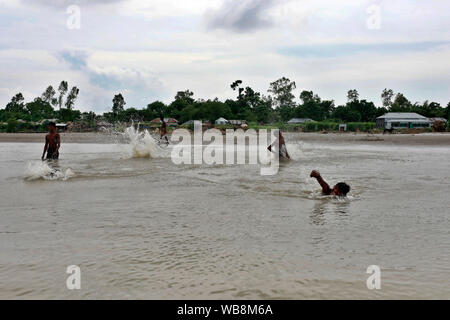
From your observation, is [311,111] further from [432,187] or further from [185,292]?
[185,292]

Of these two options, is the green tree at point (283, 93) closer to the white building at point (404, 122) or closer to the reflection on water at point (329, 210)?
the white building at point (404, 122)

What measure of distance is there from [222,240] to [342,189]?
3.76m

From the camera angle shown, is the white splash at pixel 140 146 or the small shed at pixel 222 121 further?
the small shed at pixel 222 121

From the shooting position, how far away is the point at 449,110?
78.8m

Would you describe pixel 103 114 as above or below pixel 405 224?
above

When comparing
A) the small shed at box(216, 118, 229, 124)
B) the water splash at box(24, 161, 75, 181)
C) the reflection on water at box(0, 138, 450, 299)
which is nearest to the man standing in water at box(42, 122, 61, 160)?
the water splash at box(24, 161, 75, 181)

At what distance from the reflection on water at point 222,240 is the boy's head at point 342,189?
0.61ft

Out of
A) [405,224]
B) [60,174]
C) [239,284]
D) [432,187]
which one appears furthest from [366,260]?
[60,174]

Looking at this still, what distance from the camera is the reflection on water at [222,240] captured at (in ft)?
12.5

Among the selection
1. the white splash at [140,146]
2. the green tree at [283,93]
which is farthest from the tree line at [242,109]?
the white splash at [140,146]

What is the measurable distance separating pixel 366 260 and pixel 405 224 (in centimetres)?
204

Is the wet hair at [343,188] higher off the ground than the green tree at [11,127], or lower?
lower

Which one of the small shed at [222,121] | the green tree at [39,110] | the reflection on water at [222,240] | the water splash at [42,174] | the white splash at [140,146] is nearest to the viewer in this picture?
the reflection on water at [222,240]
